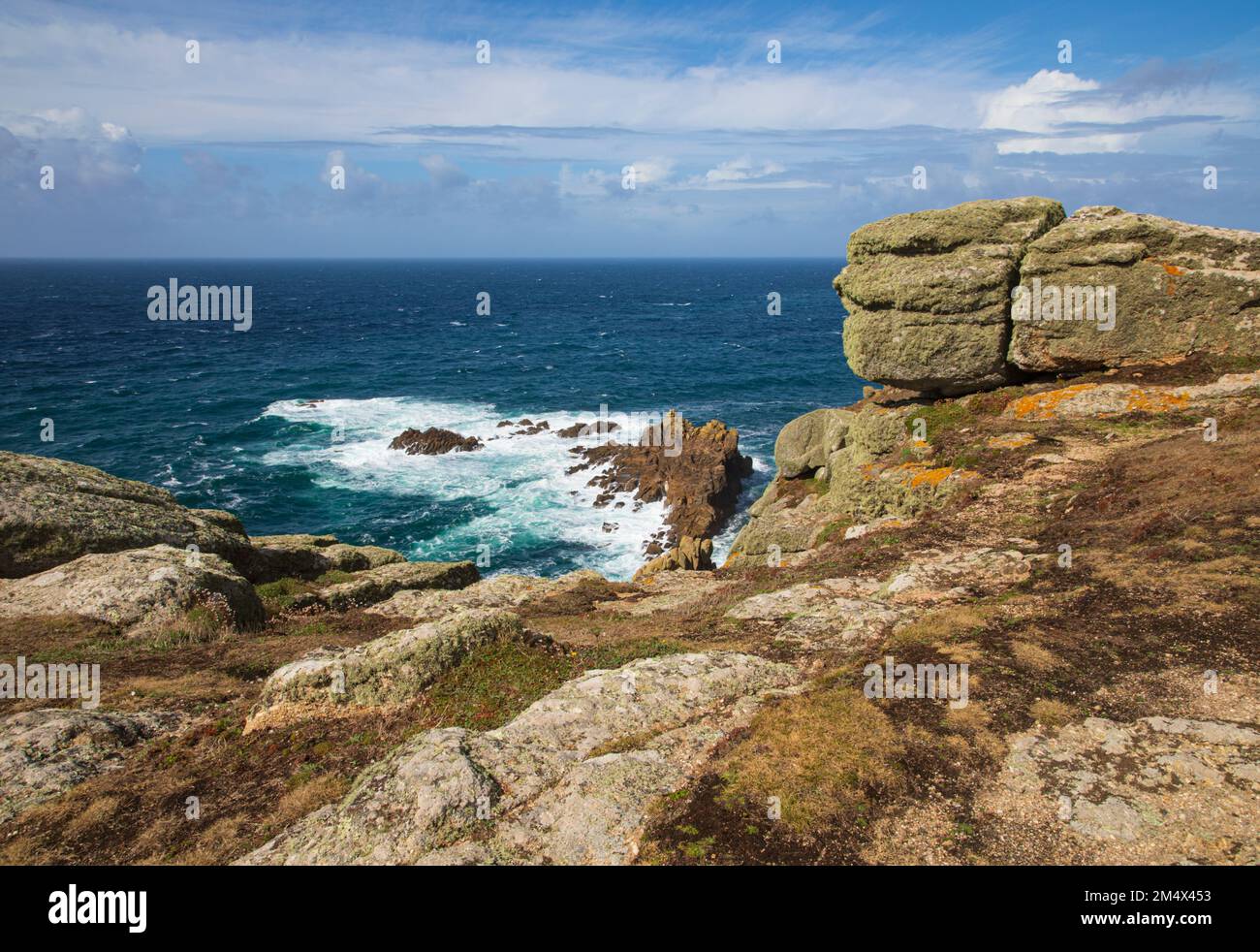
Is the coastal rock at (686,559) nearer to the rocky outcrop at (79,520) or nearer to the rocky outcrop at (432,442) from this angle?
the rocky outcrop at (79,520)

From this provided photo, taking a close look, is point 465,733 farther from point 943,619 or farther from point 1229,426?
point 1229,426

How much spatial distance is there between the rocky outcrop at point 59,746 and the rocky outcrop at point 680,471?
3835 cm

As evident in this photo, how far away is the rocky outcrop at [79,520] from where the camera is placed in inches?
780

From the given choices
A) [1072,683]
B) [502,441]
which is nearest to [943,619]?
[1072,683]

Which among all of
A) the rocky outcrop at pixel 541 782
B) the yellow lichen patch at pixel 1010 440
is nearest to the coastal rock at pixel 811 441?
the yellow lichen patch at pixel 1010 440

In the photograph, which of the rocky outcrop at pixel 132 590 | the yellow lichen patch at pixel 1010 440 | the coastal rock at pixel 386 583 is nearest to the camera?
the rocky outcrop at pixel 132 590

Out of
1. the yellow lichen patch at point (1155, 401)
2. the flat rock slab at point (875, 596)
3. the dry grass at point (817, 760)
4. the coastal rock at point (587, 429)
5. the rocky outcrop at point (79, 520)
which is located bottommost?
the dry grass at point (817, 760)

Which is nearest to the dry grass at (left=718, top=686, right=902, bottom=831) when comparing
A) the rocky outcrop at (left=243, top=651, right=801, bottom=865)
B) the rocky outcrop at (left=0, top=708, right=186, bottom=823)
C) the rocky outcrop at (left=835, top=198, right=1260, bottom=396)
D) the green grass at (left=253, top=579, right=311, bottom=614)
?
the rocky outcrop at (left=243, top=651, right=801, bottom=865)

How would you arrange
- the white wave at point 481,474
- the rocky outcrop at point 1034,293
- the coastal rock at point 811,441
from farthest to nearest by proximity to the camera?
the white wave at point 481,474, the coastal rock at point 811,441, the rocky outcrop at point 1034,293

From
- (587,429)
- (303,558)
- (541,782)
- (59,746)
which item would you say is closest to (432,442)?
(587,429)

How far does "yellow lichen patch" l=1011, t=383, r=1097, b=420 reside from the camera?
2586 cm

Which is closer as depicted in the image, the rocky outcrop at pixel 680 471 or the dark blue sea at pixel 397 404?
the rocky outcrop at pixel 680 471

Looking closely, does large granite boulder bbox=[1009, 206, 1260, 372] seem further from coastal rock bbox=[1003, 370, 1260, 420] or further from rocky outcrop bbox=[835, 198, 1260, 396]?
coastal rock bbox=[1003, 370, 1260, 420]
